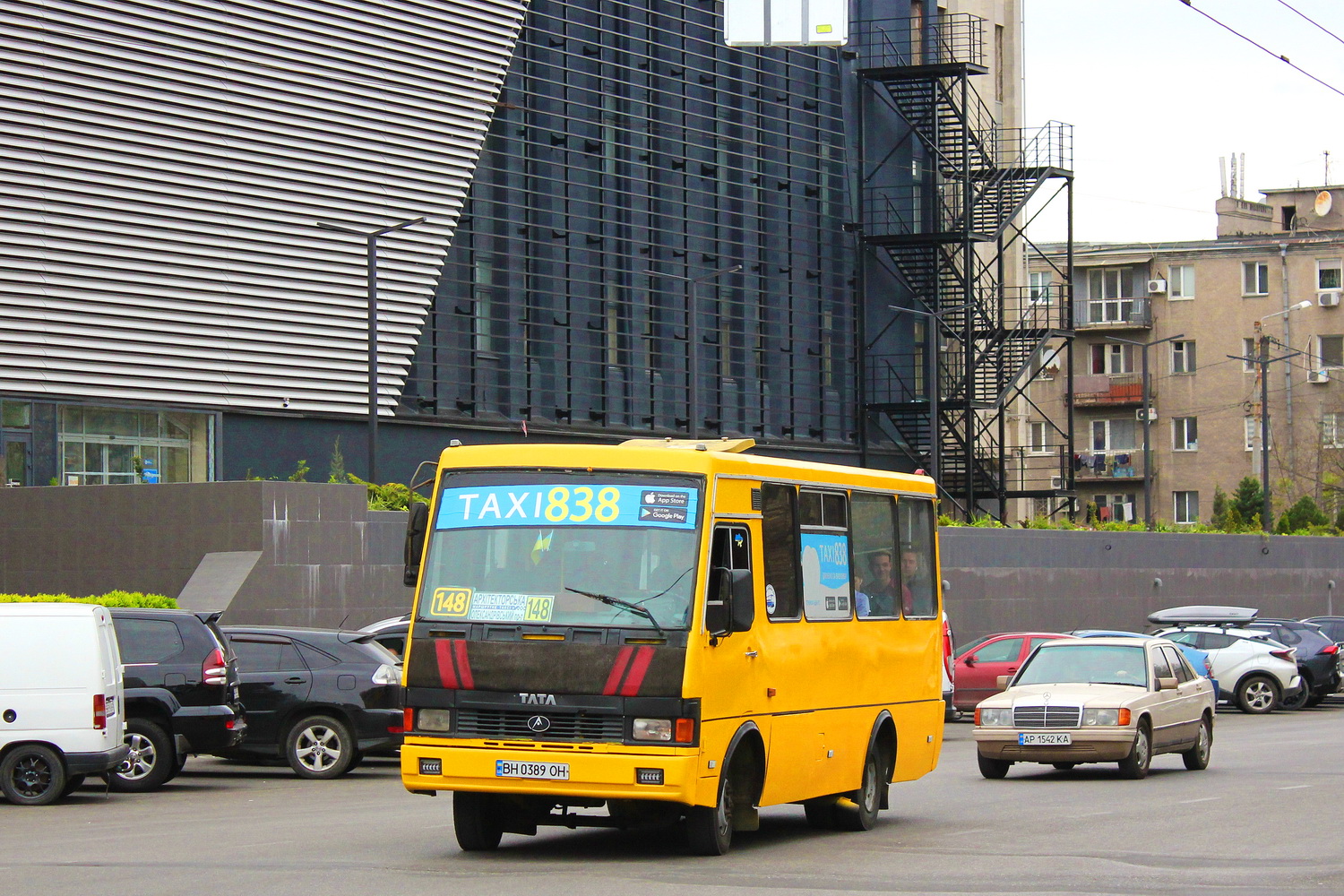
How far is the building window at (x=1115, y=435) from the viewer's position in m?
78.2

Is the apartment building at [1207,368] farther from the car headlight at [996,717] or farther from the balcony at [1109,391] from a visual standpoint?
the car headlight at [996,717]

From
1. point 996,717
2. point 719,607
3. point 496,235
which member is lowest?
point 996,717

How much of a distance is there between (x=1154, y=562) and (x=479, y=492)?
38.7 m

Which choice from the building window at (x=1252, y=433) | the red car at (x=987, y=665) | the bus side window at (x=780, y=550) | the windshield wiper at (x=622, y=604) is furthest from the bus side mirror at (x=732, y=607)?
the building window at (x=1252, y=433)

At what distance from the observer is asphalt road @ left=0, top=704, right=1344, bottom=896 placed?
10820mm

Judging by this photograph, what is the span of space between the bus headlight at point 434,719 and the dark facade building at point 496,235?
66.1 feet

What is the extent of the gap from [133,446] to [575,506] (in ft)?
77.4

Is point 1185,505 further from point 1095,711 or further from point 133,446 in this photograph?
point 1095,711

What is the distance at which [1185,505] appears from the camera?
7731cm

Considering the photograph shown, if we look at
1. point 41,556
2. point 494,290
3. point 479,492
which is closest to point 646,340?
point 494,290

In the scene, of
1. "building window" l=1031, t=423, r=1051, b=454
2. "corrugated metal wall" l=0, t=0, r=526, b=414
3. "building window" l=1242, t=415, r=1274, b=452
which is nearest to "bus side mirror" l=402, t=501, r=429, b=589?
"corrugated metal wall" l=0, t=0, r=526, b=414

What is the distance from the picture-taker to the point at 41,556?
28766mm

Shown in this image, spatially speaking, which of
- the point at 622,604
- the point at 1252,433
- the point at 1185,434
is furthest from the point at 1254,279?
the point at 622,604

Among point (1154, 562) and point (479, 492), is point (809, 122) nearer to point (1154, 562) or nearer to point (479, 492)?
point (1154, 562)
